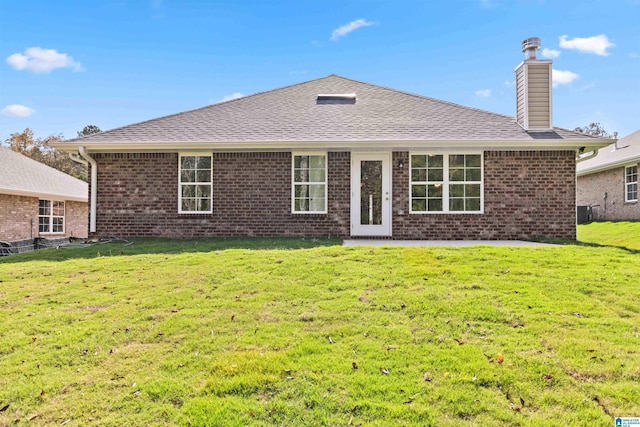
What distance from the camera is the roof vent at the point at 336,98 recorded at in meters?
13.9

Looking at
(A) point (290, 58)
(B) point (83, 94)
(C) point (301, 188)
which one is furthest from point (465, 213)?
(B) point (83, 94)

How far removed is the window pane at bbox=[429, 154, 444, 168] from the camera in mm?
11273

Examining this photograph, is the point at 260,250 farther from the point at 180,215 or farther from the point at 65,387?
the point at 65,387

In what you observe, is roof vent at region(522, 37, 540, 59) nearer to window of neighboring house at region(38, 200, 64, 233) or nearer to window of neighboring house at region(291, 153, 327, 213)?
window of neighboring house at region(291, 153, 327, 213)

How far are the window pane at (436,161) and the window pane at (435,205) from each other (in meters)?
0.97

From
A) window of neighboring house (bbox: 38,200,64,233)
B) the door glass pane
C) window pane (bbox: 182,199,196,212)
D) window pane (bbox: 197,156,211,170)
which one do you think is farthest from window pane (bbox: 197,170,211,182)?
window of neighboring house (bbox: 38,200,64,233)

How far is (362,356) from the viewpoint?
12.4ft

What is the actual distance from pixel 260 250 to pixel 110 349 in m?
4.50

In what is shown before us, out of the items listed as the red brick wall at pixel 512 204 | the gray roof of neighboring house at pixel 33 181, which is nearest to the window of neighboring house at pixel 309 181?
the red brick wall at pixel 512 204

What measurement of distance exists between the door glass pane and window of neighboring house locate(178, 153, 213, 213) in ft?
14.1

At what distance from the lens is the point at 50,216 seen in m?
19.4

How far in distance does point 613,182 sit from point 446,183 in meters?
12.3

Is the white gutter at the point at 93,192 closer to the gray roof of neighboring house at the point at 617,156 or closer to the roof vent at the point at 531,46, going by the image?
the roof vent at the point at 531,46

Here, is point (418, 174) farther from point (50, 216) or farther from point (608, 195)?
point (50, 216)
